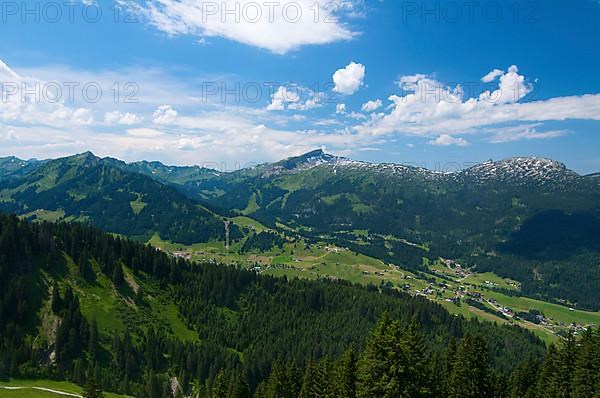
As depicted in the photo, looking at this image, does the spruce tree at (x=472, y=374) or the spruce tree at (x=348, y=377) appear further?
the spruce tree at (x=472, y=374)

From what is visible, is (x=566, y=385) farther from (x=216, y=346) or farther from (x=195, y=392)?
(x=216, y=346)

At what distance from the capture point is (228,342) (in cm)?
15075

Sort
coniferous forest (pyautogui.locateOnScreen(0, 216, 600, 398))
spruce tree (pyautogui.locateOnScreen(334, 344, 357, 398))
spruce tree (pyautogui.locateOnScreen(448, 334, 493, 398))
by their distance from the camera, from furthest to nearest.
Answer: spruce tree (pyautogui.locateOnScreen(448, 334, 493, 398)), coniferous forest (pyautogui.locateOnScreen(0, 216, 600, 398)), spruce tree (pyautogui.locateOnScreen(334, 344, 357, 398))

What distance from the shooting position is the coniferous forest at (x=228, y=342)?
51594 mm

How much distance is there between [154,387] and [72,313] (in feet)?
114

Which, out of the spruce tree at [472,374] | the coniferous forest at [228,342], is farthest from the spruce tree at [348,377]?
the spruce tree at [472,374]

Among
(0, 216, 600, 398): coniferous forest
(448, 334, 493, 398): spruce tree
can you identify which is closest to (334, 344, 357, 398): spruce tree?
(0, 216, 600, 398): coniferous forest

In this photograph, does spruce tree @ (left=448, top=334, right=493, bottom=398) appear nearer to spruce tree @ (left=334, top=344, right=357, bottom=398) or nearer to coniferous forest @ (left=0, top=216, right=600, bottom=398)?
coniferous forest @ (left=0, top=216, right=600, bottom=398)

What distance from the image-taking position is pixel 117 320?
134125mm

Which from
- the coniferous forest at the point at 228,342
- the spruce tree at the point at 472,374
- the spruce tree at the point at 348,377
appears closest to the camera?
the spruce tree at the point at 348,377

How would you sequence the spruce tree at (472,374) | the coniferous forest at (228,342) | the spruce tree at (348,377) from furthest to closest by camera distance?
1. the spruce tree at (472,374)
2. the coniferous forest at (228,342)
3. the spruce tree at (348,377)

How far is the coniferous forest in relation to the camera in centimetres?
5159

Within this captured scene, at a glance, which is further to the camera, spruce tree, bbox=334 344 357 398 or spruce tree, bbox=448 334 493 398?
spruce tree, bbox=448 334 493 398

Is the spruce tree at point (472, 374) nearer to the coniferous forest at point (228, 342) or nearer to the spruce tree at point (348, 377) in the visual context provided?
the coniferous forest at point (228, 342)
